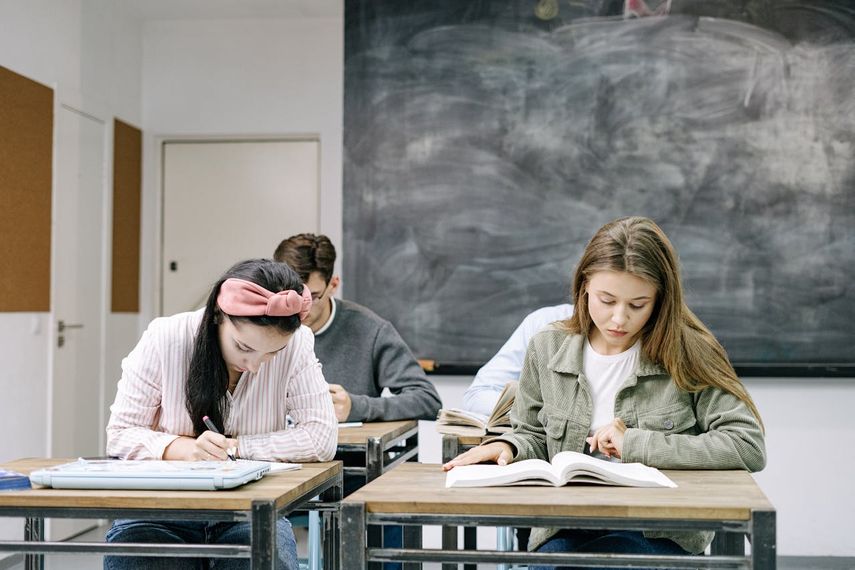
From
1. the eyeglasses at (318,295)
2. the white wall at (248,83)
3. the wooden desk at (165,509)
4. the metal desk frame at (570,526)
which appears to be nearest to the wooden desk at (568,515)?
the metal desk frame at (570,526)

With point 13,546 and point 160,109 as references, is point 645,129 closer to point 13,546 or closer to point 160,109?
point 160,109

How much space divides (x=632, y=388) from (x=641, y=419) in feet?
0.23

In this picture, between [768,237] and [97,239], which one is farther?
[97,239]

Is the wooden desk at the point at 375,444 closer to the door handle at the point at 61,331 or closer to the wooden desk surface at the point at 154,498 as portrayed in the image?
the wooden desk surface at the point at 154,498

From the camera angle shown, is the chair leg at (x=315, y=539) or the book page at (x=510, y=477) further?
the chair leg at (x=315, y=539)

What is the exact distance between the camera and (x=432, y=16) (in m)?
4.65

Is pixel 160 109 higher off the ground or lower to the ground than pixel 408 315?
higher

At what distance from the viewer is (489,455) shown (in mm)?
2105

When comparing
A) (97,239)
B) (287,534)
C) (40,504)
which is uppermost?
(97,239)

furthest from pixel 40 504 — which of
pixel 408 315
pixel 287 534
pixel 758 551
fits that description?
pixel 408 315

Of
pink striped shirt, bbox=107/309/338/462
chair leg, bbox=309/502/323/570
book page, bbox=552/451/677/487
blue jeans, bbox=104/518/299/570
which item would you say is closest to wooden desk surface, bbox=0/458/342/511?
blue jeans, bbox=104/518/299/570

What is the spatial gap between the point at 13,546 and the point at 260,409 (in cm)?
66

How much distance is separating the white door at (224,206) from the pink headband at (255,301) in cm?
359

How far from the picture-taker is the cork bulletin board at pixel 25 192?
4.27m
